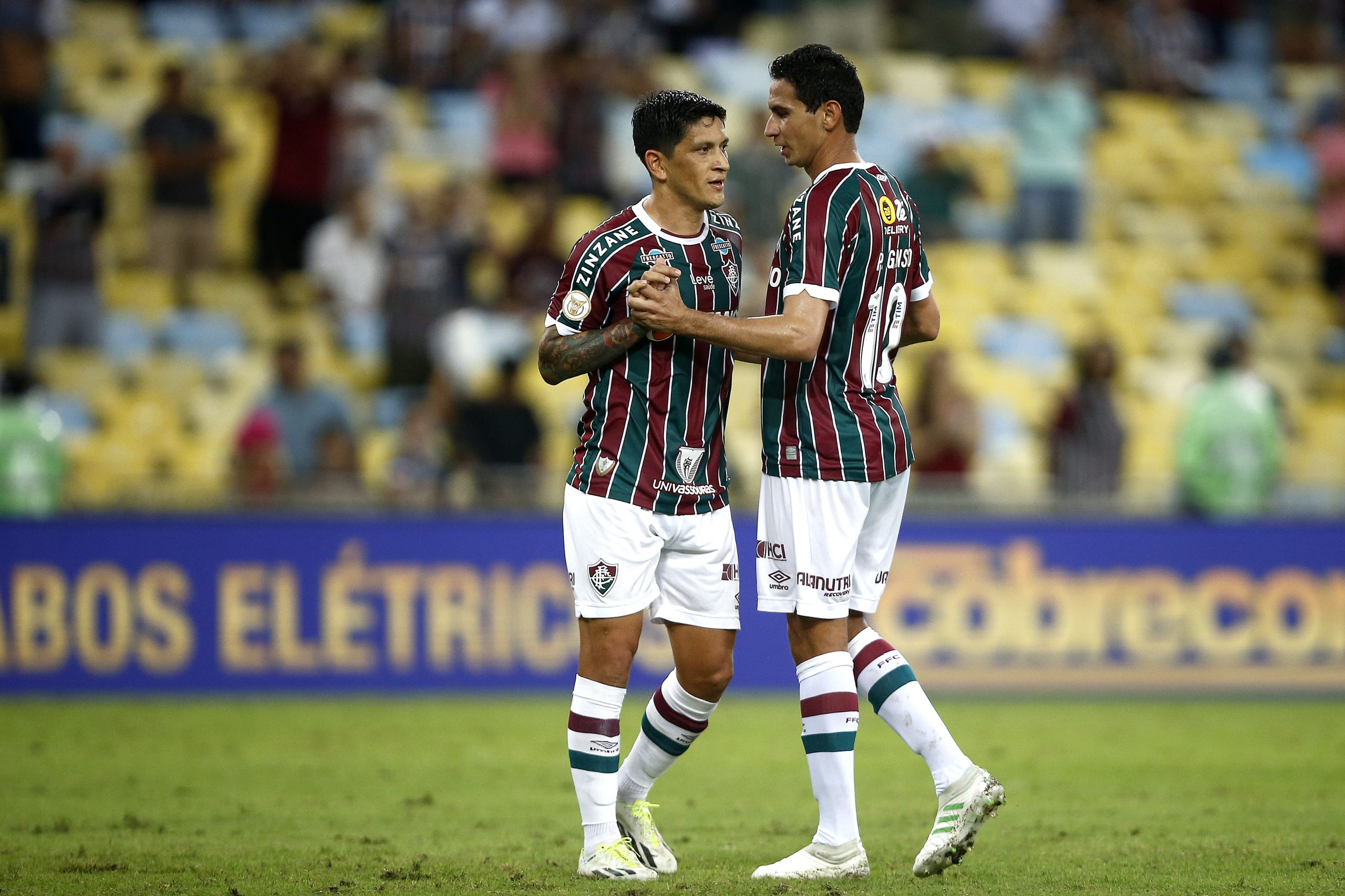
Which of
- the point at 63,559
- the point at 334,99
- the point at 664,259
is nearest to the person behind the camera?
the point at 664,259

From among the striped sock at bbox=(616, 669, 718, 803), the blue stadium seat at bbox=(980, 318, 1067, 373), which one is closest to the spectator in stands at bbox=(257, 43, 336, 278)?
the blue stadium seat at bbox=(980, 318, 1067, 373)

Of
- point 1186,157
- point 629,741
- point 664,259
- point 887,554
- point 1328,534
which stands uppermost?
point 1186,157

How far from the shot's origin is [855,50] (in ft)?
60.9

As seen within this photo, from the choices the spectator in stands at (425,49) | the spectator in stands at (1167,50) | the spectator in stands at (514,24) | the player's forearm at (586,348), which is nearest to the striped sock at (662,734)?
the player's forearm at (586,348)

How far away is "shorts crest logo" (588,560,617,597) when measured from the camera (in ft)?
18.9

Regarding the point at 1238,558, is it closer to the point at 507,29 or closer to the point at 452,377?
the point at 452,377

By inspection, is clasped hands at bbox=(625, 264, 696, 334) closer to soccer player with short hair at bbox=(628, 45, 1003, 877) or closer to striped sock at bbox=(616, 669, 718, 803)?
soccer player with short hair at bbox=(628, 45, 1003, 877)

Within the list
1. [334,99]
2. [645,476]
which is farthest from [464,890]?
[334,99]

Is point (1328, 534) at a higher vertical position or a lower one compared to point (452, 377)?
lower

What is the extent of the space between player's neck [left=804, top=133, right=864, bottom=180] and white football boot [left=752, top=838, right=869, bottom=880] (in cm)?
227

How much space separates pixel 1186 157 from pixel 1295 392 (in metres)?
3.58

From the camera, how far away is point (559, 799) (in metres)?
7.74

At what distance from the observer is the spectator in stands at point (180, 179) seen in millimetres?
15039

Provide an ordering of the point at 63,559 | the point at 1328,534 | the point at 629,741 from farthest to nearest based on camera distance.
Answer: the point at 1328,534 < the point at 63,559 < the point at 629,741
